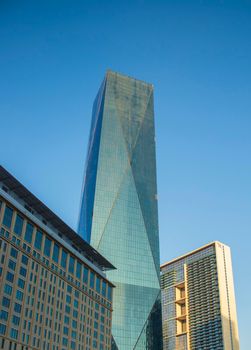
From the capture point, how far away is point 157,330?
16562 centimetres

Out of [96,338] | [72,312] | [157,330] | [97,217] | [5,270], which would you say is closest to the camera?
[5,270]

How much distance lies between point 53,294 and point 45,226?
1582 centimetres

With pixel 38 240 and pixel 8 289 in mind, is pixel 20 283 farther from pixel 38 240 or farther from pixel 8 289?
pixel 38 240

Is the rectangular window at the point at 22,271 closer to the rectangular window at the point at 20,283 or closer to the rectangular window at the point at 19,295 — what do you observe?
the rectangular window at the point at 20,283

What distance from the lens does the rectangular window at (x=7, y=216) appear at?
92281 mm

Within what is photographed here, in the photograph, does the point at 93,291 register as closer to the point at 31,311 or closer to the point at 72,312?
the point at 72,312

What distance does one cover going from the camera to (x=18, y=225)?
9619cm

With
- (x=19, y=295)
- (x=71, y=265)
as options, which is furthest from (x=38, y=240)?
(x=71, y=265)

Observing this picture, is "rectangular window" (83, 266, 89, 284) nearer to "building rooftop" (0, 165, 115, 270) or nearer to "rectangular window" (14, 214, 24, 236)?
"building rooftop" (0, 165, 115, 270)

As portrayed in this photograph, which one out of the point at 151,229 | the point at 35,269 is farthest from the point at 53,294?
the point at 151,229

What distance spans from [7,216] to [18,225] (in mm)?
4052

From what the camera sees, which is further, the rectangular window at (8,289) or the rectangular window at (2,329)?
the rectangular window at (8,289)

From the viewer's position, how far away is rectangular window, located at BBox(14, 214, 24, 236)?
95.2m

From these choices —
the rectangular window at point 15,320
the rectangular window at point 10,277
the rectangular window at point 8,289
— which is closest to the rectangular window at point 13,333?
the rectangular window at point 15,320
